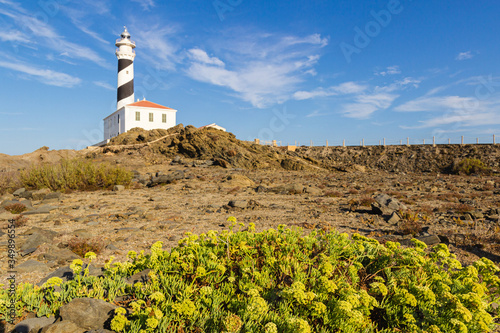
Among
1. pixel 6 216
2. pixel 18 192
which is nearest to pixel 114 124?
pixel 18 192

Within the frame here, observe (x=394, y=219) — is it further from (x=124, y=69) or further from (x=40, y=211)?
(x=124, y=69)

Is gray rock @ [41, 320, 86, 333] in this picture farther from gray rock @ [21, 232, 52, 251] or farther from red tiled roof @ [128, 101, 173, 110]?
red tiled roof @ [128, 101, 173, 110]

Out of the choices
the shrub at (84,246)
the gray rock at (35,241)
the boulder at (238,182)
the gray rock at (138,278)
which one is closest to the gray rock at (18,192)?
the gray rock at (35,241)

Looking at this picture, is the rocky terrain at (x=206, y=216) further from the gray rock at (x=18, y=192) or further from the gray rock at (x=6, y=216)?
the gray rock at (x=18, y=192)

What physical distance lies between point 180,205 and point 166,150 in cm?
2081

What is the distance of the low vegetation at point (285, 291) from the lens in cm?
206

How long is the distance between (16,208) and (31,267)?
5.49 metres

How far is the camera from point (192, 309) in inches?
80.8

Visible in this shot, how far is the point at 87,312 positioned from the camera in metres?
2.20

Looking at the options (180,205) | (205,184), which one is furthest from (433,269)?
(205,184)

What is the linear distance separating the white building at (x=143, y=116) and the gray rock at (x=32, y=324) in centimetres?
4192

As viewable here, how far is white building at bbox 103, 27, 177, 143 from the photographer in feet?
135

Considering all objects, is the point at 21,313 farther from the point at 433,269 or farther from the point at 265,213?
the point at 265,213

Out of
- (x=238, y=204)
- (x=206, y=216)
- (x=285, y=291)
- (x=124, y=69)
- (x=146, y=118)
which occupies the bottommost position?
(x=206, y=216)
